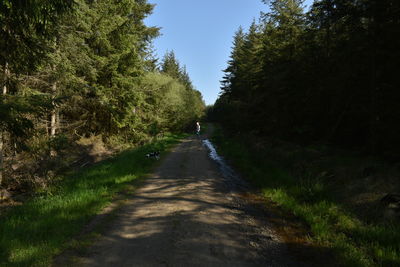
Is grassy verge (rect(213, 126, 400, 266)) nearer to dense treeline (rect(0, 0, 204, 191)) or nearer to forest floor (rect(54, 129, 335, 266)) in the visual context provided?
forest floor (rect(54, 129, 335, 266))

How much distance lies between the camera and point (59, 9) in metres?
5.61

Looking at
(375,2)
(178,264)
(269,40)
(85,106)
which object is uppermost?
(269,40)

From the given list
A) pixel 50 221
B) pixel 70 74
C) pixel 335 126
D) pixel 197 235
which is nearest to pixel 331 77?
pixel 335 126

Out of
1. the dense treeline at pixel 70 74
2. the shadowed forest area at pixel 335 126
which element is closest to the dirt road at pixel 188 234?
the shadowed forest area at pixel 335 126

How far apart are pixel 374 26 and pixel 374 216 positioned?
8.16 meters

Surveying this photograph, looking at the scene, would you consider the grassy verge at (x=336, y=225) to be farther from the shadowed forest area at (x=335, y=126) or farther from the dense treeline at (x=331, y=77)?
the dense treeline at (x=331, y=77)

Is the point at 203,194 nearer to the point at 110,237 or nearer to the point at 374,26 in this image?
the point at 110,237

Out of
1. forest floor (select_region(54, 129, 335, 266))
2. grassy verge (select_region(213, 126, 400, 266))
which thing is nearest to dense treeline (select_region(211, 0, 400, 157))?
grassy verge (select_region(213, 126, 400, 266))

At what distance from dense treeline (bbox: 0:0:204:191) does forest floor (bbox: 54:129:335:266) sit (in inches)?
150

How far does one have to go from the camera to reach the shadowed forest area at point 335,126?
4.97m

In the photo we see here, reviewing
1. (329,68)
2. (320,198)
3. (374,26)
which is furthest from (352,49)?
(320,198)

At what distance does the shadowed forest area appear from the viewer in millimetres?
4973

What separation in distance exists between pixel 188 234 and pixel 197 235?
0.19 m

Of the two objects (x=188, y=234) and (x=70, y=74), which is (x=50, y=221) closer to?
(x=188, y=234)
